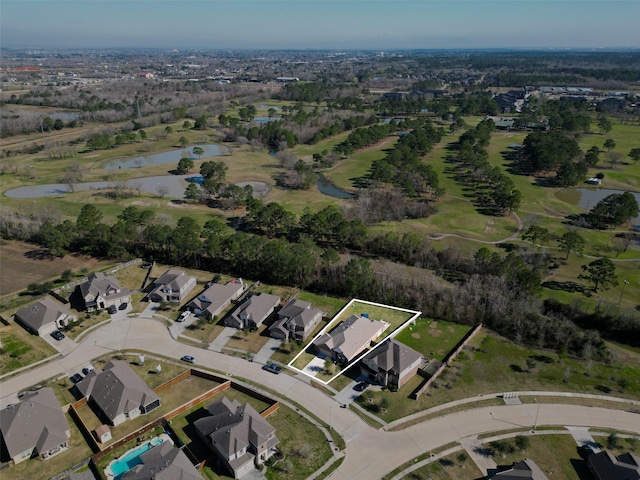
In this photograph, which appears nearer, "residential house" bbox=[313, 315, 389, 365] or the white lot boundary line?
the white lot boundary line

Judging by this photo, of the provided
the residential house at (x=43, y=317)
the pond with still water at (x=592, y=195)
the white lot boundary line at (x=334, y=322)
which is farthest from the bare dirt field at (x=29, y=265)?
the pond with still water at (x=592, y=195)

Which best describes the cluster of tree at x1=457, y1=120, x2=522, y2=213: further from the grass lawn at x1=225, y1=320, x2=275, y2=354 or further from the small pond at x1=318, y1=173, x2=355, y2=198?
the grass lawn at x1=225, y1=320, x2=275, y2=354

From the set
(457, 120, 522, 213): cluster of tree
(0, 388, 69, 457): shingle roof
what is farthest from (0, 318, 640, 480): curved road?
(457, 120, 522, 213): cluster of tree

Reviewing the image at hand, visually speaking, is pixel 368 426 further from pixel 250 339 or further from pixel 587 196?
pixel 587 196

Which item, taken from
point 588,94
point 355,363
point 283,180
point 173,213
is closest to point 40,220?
point 173,213

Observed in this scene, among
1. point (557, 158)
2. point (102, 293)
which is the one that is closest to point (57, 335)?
point (102, 293)

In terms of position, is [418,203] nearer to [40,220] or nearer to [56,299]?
[56,299]

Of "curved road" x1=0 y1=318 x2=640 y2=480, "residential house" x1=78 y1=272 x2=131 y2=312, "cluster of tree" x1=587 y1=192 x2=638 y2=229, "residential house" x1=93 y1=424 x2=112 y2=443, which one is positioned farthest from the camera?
"cluster of tree" x1=587 y1=192 x2=638 y2=229

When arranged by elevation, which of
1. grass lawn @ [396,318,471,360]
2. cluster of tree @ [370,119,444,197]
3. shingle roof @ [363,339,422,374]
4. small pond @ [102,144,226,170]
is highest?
cluster of tree @ [370,119,444,197]
